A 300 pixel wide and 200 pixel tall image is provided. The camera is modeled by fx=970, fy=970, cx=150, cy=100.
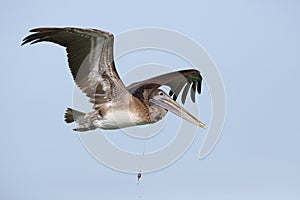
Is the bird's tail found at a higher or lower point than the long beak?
lower

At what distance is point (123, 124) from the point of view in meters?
20.4

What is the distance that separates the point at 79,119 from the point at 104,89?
0.91m

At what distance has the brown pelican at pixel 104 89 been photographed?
1917 cm

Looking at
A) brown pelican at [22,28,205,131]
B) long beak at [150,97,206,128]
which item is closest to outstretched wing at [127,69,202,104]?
brown pelican at [22,28,205,131]

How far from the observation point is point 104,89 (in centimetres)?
2050

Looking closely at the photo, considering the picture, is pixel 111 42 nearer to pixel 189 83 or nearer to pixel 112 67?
pixel 112 67

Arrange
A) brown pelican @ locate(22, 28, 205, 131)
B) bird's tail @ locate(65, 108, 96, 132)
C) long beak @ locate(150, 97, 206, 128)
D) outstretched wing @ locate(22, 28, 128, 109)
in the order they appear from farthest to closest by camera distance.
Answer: long beak @ locate(150, 97, 206, 128) → bird's tail @ locate(65, 108, 96, 132) → brown pelican @ locate(22, 28, 205, 131) → outstretched wing @ locate(22, 28, 128, 109)

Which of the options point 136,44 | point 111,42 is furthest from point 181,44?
point 111,42

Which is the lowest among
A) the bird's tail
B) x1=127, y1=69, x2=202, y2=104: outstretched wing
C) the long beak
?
the bird's tail

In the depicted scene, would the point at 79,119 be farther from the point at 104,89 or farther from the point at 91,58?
the point at 91,58

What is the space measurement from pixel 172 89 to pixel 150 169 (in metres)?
3.06

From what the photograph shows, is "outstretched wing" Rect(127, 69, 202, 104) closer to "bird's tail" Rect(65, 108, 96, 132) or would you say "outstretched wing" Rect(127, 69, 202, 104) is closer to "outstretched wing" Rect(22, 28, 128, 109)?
"outstretched wing" Rect(22, 28, 128, 109)

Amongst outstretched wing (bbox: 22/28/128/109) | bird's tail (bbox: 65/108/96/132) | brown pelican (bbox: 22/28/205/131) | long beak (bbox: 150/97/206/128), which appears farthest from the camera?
long beak (bbox: 150/97/206/128)

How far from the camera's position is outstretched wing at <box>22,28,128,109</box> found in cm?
1889
